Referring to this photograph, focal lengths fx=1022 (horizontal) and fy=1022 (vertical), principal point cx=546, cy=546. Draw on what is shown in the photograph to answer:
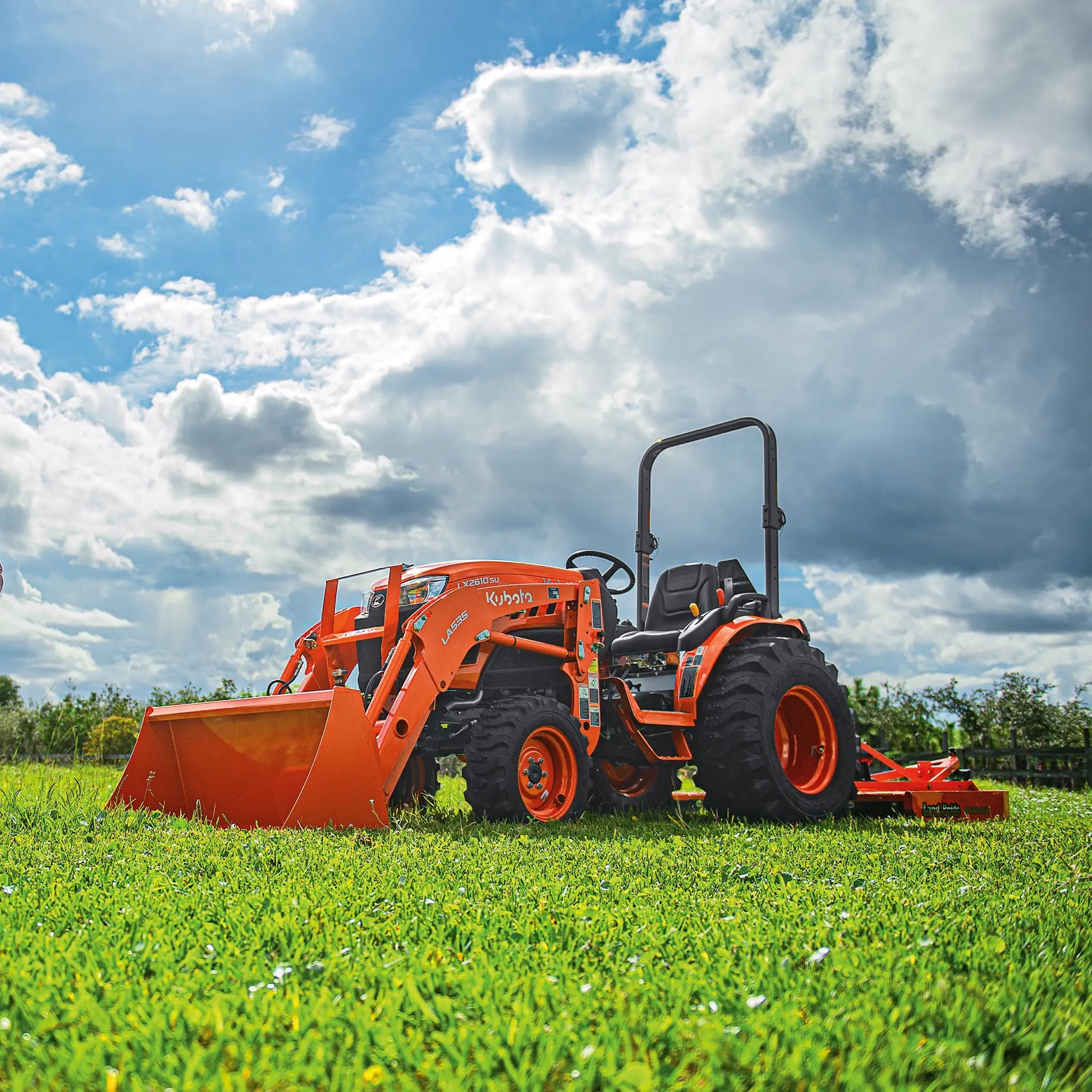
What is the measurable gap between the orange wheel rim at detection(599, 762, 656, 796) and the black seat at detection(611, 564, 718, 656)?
1.08 metres

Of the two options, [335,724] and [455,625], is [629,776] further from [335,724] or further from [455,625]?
[335,724]

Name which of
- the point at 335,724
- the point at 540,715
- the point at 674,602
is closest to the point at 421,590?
the point at 540,715

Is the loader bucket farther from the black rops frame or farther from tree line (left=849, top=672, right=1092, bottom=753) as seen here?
tree line (left=849, top=672, right=1092, bottom=753)

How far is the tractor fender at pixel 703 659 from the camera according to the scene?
7.92 metres

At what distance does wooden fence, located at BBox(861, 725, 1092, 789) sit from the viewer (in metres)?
18.6

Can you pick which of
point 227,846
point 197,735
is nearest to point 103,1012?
point 227,846

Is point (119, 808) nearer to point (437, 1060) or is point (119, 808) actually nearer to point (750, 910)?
point (750, 910)

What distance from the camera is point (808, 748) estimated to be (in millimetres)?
8672

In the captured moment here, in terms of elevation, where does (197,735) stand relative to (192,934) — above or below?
above

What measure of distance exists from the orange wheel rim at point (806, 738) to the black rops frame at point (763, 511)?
2.69ft

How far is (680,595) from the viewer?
916cm

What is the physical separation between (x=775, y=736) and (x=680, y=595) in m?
1.58

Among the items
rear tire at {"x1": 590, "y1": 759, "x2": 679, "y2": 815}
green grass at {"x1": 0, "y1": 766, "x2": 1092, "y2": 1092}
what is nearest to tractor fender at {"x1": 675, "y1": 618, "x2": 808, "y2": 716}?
rear tire at {"x1": 590, "y1": 759, "x2": 679, "y2": 815}

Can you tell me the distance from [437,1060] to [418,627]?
4632 millimetres
